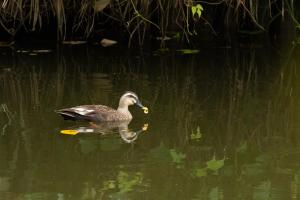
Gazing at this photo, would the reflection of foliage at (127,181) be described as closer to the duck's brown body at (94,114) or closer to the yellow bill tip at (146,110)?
the duck's brown body at (94,114)

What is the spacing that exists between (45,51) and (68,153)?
5394 mm

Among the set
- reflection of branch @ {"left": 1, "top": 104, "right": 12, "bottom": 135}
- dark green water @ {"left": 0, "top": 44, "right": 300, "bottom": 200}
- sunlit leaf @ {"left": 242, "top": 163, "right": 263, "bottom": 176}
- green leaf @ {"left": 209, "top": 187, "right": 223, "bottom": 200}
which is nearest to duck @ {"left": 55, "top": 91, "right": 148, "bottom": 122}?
dark green water @ {"left": 0, "top": 44, "right": 300, "bottom": 200}

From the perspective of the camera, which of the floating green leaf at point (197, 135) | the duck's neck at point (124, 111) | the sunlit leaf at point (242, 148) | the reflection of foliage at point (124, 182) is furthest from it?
the duck's neck at point (124, 111)

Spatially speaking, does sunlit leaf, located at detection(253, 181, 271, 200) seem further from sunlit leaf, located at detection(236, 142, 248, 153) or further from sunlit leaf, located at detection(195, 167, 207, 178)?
A: sunlit leaf, located at detection(236, 142, 248, 153)

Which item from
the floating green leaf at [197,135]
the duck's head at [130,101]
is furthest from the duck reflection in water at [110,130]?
the floating green leaf at [197,135]

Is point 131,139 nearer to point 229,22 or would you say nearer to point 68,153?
point 68,153

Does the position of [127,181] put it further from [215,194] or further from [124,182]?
[215,194]

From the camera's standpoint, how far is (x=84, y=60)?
12.9 metres

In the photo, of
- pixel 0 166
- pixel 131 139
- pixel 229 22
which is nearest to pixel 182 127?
pixel 131 139

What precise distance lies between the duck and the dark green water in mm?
101

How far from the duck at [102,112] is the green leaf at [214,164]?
5.68ft

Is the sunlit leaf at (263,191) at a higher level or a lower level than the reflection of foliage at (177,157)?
lower

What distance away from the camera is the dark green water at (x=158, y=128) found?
7484mm

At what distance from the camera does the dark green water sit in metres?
7.48
